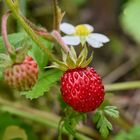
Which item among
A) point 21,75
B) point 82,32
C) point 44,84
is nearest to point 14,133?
point 44,84

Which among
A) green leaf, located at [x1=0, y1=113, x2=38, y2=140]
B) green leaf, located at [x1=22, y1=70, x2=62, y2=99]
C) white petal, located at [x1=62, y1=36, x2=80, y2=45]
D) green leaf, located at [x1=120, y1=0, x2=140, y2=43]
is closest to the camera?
green leaf, located at [x1=120, y1=0, x2=140, y2=43]

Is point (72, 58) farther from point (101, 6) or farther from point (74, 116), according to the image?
point (101, 6)

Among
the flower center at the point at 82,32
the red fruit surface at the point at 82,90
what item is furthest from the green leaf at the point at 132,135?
the red fruit surface at the point at 82,90

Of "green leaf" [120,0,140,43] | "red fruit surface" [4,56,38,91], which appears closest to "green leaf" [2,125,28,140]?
"red fruit surface" [4,56,38,91]

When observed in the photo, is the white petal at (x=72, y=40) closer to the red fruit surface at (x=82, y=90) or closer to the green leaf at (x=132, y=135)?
the red fruit surface at (x=82, y=90)

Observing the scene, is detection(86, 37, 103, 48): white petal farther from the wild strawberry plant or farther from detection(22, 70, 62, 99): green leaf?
detection(22, 70, 62, 99): green leaf

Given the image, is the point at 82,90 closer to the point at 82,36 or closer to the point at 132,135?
the point at 82,36
